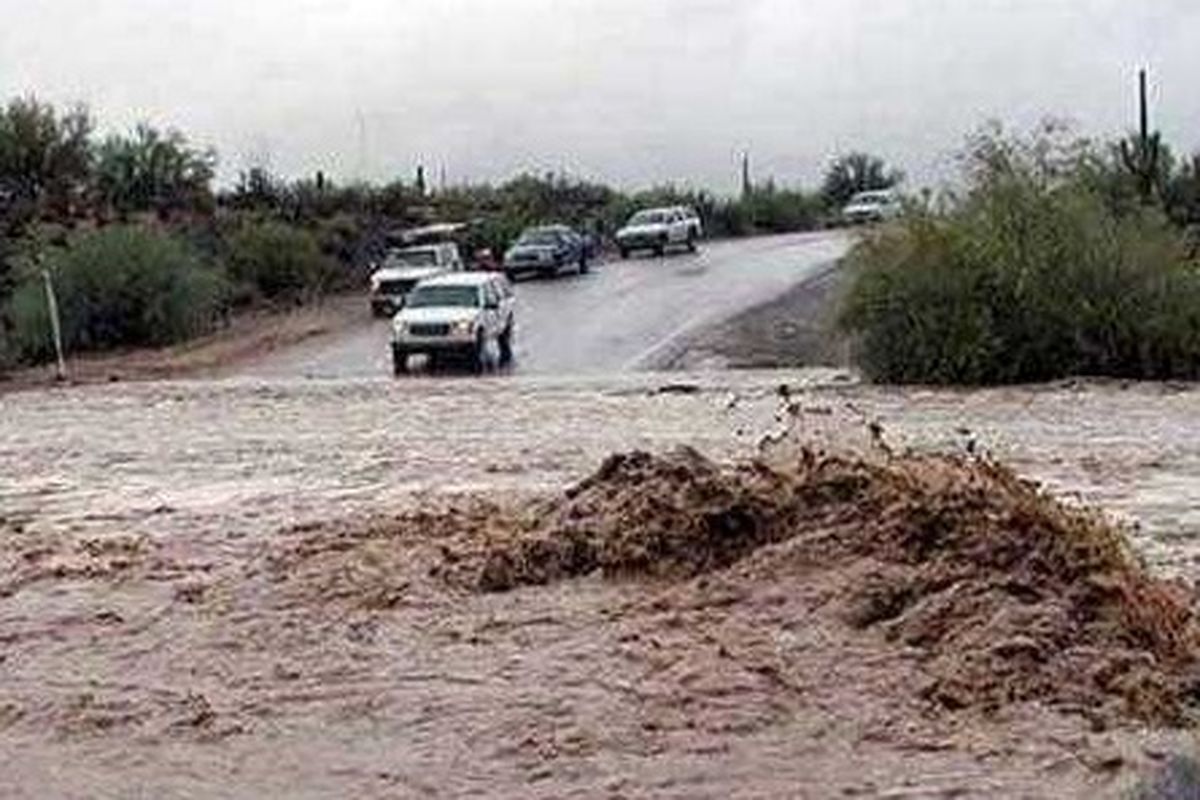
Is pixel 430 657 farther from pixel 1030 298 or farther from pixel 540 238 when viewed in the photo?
pixel 540 238

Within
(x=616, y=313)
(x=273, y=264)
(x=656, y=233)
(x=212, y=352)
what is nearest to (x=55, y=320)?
(x=212, y=352)

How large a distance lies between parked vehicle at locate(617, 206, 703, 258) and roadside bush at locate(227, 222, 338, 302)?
15.0 metres

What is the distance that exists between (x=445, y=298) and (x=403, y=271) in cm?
1360

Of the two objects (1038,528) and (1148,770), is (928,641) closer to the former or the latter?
(1038,528)

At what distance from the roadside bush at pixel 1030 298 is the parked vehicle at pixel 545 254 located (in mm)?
31149

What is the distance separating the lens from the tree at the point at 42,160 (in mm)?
63500

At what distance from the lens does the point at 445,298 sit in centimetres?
4209

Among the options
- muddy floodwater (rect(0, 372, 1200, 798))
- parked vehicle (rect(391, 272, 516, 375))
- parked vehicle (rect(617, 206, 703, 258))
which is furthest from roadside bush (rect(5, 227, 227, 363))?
parked vehicle (rect(617, 206, 703, 258))

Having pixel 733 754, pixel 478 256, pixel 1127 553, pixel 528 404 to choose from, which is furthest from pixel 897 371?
pixel 478 256

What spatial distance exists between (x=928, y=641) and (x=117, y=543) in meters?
8.50

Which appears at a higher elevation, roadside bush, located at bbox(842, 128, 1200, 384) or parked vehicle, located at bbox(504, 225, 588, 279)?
roadside bush, located at bbox(842, 128, 1200, 384)

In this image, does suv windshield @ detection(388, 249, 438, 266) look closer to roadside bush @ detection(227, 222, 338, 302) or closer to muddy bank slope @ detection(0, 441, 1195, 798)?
roadside bush @ detection(227, 222, 338, 302)

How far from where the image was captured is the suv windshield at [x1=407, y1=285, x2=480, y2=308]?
138 feet

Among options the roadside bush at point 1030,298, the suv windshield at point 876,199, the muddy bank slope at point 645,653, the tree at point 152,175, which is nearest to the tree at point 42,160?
the tree at point 152,175
